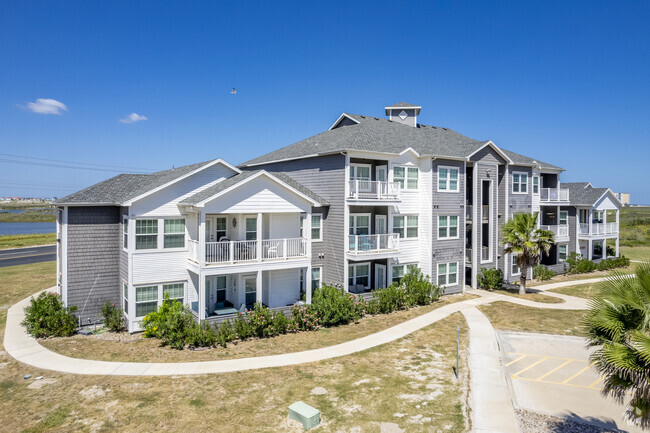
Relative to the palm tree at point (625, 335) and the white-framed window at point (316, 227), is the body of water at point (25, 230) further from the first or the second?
the palm tree at point (625, 335)

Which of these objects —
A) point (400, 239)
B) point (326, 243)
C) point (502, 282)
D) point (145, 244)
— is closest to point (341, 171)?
point (326, 243)

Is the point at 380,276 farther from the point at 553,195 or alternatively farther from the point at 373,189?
the point at 553,195

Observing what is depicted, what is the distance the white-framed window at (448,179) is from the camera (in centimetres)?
2530


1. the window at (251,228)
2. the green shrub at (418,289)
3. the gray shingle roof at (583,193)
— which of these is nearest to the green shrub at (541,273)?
Result: the gray shingle roof at (583,193)

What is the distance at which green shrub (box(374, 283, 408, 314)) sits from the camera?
2139 cm

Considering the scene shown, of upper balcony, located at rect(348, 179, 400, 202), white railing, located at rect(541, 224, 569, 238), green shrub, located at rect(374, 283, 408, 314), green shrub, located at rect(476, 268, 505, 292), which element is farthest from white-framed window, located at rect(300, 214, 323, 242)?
white railing, located at rect(541, 224, 569, 238)

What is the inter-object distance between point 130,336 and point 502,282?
23626mm

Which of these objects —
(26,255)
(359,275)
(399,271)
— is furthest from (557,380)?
(26,255)

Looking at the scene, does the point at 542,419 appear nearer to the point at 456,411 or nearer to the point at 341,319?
the point at 456,411

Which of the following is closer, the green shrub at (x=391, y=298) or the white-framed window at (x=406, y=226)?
the green shrub at (x=391, y=298)

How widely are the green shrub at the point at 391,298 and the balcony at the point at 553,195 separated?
17.3 m

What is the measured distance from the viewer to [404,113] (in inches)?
1249

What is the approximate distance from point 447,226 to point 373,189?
6332mm

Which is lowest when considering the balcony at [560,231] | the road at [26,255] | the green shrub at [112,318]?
the green shrub at [112,318]
